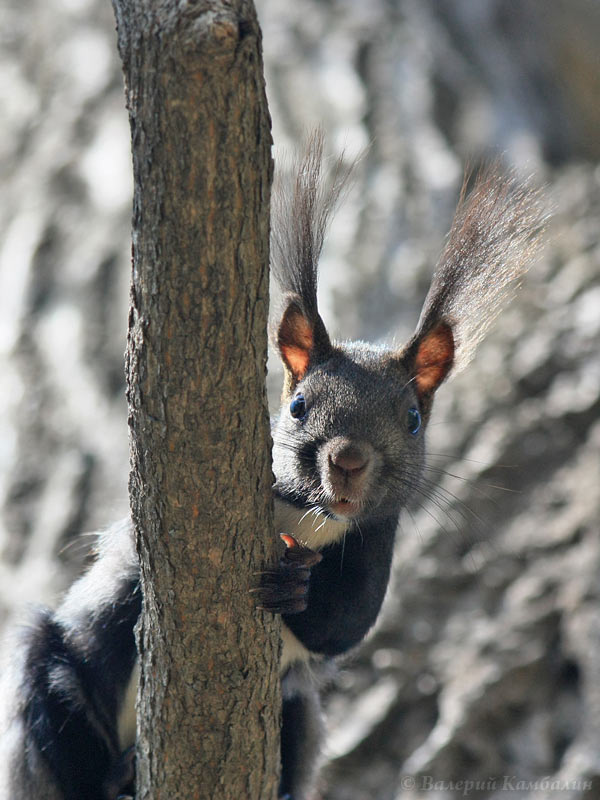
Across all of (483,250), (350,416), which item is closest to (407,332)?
(483,250)

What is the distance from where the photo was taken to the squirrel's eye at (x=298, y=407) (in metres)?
3.57

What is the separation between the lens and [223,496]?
2736 mm

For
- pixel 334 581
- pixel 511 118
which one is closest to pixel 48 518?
pixel 334 581

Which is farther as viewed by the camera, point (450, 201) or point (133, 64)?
point (450, 201)

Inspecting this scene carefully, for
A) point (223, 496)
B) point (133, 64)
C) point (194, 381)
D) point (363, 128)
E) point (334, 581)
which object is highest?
point (363, 128)

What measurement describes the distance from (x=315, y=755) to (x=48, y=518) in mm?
2598

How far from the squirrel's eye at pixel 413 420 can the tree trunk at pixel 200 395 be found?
3.19 ft

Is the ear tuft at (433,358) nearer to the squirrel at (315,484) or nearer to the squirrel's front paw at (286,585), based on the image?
the squirrel at (315,484)

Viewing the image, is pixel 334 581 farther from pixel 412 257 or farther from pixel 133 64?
pixel 412 257

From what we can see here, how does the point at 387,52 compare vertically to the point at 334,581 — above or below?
above

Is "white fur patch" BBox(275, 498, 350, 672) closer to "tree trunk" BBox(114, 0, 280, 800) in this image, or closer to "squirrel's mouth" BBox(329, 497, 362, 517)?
"squirrel's mouth" BBox(329, 497, 362, 517)


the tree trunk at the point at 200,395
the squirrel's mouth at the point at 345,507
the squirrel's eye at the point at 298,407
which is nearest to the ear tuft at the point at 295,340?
the squirrel's eye at the point at 298,407

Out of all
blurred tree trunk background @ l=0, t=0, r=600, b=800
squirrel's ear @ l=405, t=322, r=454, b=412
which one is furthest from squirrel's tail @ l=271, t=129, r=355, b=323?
blurred tree trunk background @ l=0, t=0, r=600, b=800

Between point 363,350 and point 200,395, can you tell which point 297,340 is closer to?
point 363,350
